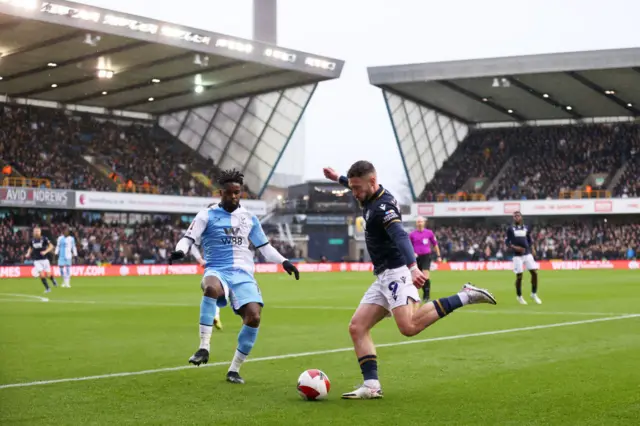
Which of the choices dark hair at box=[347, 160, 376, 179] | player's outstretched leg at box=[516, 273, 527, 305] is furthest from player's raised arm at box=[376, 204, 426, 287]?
player's outstretched leg at box=[516, 273, 527, 305]

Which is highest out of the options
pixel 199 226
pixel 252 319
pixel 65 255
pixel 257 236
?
pixel 199 226

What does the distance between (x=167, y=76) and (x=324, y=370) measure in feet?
158

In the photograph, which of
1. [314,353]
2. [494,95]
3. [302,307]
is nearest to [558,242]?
[494,95]

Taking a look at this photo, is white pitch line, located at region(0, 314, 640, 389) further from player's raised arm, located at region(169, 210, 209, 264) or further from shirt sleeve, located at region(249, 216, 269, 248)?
shirt sleeve, located at region(249, 216, 269, 248)

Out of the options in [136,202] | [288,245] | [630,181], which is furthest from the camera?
[288,245]

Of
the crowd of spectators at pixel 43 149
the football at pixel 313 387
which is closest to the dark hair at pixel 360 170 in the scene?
the football at pixel 313 387

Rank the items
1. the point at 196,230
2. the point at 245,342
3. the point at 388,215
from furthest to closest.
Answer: the point at 196,230 → the point at 245,342 → the point at 388,215

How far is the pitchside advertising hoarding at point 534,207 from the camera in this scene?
6700 centimetres

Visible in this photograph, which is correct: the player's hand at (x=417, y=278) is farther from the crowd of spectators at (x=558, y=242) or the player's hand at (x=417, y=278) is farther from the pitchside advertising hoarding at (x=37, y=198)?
the crowd of spectators at (x=558, y=242)

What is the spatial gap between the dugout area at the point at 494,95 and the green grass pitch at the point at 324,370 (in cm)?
3968

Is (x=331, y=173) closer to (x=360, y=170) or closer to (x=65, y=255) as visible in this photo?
(x=360, y=170)

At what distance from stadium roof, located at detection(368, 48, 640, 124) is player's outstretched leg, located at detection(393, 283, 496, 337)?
164 feet

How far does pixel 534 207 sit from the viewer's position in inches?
2734

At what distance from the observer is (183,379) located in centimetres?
973
